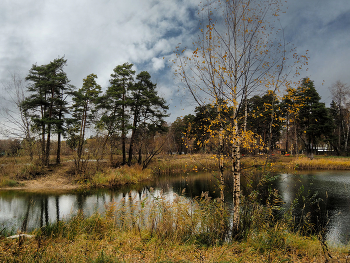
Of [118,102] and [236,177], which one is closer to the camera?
[236,177]

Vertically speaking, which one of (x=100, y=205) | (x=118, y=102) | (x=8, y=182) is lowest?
(x=100, y=205)

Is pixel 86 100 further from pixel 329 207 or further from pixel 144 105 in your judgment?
pixel 329 207

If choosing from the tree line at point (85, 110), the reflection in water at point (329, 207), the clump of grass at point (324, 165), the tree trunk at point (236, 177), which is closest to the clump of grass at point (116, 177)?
the tree line at point (85, 110)

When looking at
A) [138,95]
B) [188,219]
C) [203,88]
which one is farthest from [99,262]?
[138,95]

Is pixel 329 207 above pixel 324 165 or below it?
below

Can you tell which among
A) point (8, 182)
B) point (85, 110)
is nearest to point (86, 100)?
point (85, 110)

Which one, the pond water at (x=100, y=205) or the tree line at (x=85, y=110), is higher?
the tree line at (x=85, y=110)

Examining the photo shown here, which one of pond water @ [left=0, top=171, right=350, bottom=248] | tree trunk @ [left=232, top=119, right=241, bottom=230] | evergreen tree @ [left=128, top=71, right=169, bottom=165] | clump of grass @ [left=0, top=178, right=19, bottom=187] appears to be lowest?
pond water @ [left=0, top=171, right=350, bottom=248]

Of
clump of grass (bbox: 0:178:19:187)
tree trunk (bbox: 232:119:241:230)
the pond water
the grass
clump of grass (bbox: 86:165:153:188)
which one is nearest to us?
the grass

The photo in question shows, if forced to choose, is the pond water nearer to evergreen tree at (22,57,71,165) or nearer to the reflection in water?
the reflection in water

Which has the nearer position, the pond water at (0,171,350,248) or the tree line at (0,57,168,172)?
the pond water at (0,171,350,248)

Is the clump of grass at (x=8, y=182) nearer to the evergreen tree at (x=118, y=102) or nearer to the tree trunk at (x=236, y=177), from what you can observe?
the evergreen tree at (x=118, y=102)

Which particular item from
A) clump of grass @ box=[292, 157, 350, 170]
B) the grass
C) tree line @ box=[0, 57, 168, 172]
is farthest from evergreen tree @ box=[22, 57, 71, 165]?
clump of grass @ box=[292, 157, 350, 170]

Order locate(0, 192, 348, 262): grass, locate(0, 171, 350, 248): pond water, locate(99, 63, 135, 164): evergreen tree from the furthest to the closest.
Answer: locate(99, 63, 135, 164): evergreen tree, locate(0, 171, 350, 248): pond water, locate(0, 192, 348, 262): grass
